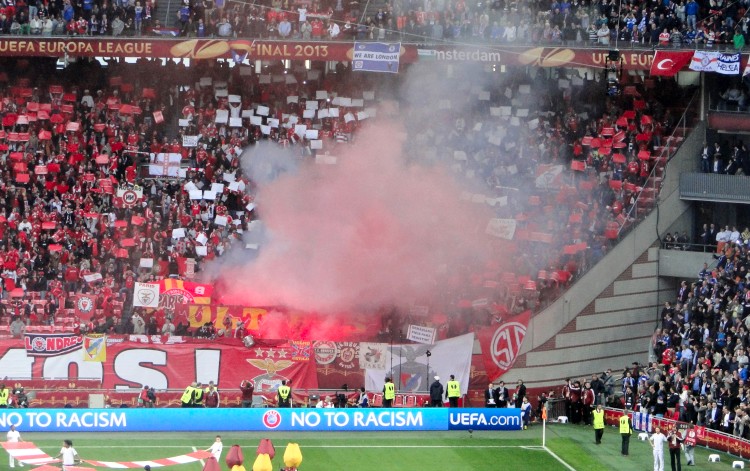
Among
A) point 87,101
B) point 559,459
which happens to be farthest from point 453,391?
point 87,101

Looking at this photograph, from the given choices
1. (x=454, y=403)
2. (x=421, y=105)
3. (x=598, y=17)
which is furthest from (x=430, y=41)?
(x=454, y=403)

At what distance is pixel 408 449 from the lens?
3550 cm

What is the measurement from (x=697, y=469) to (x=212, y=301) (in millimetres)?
15243

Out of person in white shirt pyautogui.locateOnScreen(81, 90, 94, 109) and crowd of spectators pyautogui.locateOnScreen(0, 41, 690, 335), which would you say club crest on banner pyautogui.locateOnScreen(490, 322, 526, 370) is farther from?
person in white shirt pyautogui.locateOnScreen(81, 90, 94, 109)

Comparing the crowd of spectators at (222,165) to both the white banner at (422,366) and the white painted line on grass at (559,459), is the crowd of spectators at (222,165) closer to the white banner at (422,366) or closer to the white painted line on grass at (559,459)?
the white banner at (422,366)

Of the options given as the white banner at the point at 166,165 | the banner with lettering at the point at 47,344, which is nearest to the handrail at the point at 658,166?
the white banner at the point at 166,165

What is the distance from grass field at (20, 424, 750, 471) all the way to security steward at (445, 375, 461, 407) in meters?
1.24

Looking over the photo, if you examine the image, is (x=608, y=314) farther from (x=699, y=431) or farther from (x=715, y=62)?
(x=715, y=62)

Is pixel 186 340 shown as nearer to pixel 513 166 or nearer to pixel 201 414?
pixel 201 414

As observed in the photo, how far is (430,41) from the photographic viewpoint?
44469 mm

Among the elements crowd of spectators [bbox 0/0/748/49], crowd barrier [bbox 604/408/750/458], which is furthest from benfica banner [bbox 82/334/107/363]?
crowd barrier [bbox 604/408/750/458]

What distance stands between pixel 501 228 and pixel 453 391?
21.0ft

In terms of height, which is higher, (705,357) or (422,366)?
(705,357)

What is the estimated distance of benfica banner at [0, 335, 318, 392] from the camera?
127ft
